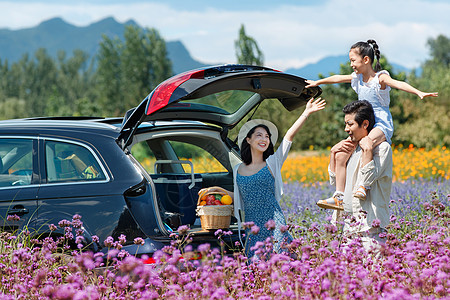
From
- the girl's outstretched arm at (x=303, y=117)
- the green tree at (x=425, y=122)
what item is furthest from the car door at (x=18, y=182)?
the green tree at (x=425, y=122)

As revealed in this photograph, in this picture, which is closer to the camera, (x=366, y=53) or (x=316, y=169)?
(x=366, y=53)

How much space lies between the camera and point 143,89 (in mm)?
48500

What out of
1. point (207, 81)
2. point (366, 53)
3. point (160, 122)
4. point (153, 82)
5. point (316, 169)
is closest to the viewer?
point (207, 81)

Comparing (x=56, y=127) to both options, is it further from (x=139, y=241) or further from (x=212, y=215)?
(x=212, y=215)

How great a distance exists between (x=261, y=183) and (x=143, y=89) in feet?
146

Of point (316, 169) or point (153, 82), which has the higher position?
point (153, 82)

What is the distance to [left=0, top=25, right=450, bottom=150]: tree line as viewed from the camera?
1936cm

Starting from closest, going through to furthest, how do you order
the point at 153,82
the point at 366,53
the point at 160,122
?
the point at 366,53 → the point at 160,122 → the point at 153,82

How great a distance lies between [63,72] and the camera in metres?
88.4

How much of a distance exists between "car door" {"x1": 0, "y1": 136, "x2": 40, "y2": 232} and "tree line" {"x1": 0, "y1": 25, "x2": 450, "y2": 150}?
254cm

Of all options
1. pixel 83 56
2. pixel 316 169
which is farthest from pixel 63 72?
pixel 316 169

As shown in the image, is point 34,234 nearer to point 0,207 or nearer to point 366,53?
point 0,207

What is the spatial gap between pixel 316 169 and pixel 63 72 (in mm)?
79861

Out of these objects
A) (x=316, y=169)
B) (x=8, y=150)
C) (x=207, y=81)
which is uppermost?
(x=207, y=81)
